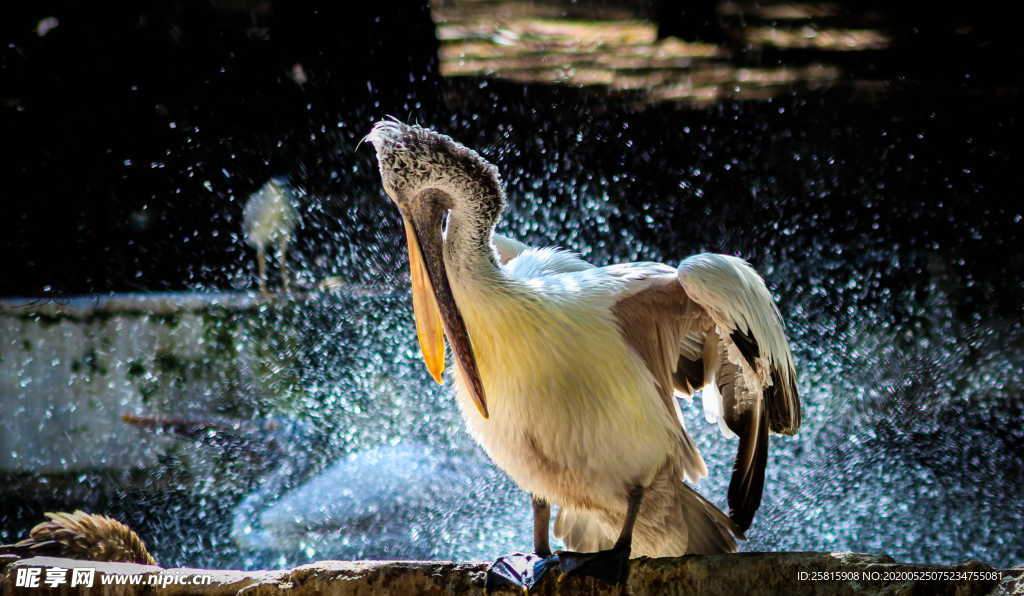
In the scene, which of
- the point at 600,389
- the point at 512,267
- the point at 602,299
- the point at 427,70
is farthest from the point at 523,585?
the point at 427,70

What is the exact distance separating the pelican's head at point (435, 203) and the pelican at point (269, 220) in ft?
12.0

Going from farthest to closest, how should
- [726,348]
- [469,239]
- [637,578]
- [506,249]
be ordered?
[506,249]
[726,348]
[469,239]
[637,578]

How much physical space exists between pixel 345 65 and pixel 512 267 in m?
3.50

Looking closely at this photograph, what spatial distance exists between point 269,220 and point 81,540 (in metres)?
Result: 3.51

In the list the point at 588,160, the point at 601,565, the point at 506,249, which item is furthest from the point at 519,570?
the point at 588,160

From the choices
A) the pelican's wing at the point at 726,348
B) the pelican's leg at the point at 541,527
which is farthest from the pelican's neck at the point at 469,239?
the pelican's leg at the point at 541,527

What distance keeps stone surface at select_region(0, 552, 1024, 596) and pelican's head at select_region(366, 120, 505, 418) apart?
425mm

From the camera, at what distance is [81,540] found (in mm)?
2426

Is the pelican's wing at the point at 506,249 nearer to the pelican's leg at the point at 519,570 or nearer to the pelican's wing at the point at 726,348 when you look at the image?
the pelican's wing at the point at 726,348

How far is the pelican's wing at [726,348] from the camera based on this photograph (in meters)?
2.12

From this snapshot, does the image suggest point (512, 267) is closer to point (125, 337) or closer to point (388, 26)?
point (125, 337)

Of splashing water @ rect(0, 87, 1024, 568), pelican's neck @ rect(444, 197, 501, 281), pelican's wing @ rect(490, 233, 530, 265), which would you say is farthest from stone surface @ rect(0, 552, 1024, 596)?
Result: splashing water @ rect(0, 87, 1024, 568)

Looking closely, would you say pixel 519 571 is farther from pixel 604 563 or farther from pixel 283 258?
pixel 283 258

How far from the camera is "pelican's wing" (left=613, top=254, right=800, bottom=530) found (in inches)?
83.5
